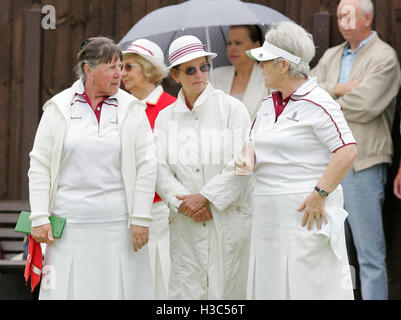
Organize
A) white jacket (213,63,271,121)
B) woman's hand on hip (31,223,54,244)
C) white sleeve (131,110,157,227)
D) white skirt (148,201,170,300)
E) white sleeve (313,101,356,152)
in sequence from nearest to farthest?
white sleeve (313,101,356,152) → woman's hand on hip (31,223,54,244) → white sleeve (131,110,157,227) → white skirt (148,201,170,300) → white jacket (213,63,271,121)

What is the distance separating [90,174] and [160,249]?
1.14 meters

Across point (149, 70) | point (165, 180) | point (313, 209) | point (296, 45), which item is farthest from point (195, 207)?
point (149, 70)

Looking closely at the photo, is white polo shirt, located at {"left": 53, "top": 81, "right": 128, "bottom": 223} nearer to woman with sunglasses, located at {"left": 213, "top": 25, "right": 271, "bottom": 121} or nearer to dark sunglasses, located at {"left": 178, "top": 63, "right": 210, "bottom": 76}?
dark sunglasses, located at {"left": 178, "top": 63, "right": 210, "bottom": 76}

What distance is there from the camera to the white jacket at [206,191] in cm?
454

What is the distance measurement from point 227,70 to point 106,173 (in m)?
2.31

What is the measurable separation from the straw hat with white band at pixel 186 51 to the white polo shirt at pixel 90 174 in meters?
0.73

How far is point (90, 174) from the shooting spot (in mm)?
4027

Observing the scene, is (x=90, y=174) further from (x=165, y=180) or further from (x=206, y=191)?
(x=206, y=191)

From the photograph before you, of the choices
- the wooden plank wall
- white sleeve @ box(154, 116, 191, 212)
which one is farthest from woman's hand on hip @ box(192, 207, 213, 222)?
the wooden plank wall

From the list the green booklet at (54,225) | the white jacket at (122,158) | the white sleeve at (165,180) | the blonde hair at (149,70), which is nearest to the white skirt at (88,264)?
the green booklet at (54,225)

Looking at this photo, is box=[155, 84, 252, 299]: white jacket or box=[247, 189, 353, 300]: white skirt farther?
box=[155, 84, 252, 299]: white jacket

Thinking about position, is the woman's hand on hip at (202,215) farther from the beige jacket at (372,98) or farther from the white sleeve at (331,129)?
the beige jacket at (372,98)

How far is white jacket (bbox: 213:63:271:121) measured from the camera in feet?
18.7

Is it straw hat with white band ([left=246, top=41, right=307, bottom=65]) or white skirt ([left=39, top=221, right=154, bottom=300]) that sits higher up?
straw hat with white band ([left=246, top=41, right=307, bottom=65])
